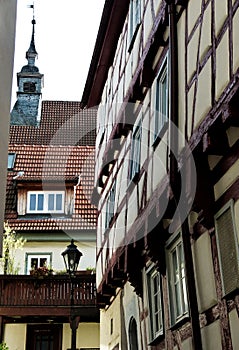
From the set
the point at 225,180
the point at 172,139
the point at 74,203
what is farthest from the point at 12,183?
the point at 225,180

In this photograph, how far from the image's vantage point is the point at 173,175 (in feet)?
26.8

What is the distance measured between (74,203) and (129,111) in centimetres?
1136

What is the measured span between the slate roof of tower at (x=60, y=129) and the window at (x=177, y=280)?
18684 mm

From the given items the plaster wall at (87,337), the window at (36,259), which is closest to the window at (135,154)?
the plaster wall at (87,337)

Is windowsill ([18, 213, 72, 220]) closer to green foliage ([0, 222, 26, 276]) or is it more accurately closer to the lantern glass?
green foliage ([0, 222, 26, 276])

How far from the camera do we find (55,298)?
1952 centimetres

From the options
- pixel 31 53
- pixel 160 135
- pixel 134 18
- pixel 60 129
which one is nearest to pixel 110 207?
pixel 134 18

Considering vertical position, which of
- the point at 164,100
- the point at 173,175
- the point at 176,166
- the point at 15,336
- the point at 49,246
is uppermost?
the point at 49,246

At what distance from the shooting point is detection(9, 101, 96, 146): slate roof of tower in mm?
29469

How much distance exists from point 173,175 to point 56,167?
1812cm

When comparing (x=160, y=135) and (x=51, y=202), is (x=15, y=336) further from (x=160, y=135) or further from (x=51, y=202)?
(x=160, y=135)

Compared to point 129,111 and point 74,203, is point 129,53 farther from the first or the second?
point 74,203

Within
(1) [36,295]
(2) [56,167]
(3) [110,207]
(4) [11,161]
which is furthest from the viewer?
(2) [56,167]

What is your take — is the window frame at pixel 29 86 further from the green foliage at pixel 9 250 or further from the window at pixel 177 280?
the window at pixel 177 280
